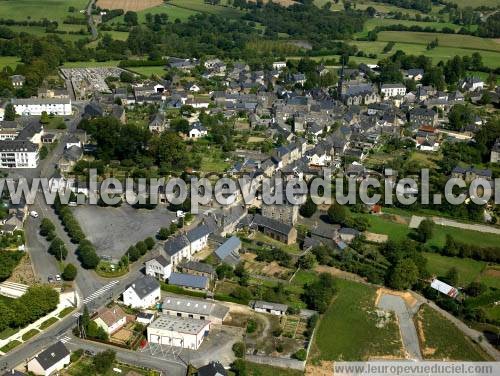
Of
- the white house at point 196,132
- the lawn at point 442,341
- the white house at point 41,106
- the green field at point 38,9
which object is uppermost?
the green field at point 38,9

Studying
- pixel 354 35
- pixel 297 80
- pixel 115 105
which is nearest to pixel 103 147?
pixel 115 105

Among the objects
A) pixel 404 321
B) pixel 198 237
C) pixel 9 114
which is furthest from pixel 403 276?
pixel 9 114

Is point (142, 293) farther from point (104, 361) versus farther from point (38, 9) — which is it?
point (38, 9)

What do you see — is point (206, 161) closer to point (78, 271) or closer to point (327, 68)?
point (78, 271)

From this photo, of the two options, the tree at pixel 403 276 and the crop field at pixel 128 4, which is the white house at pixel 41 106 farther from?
the crop field at pixel 128 4

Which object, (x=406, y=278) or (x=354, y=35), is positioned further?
(x=354, y=35)

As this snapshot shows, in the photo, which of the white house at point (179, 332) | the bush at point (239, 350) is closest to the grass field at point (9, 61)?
the white house at point (179, 332)
